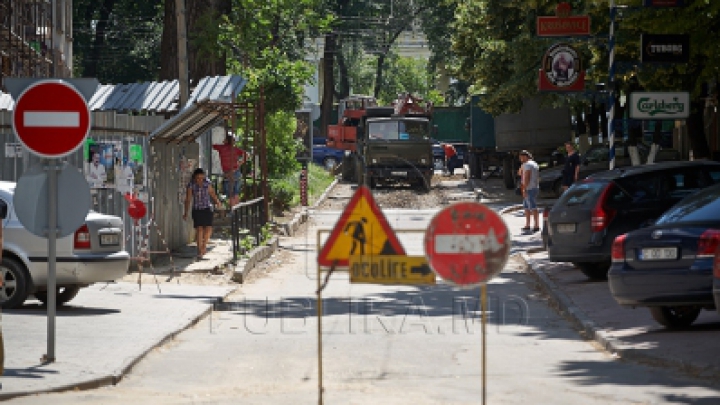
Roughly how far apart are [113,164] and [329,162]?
42.4m

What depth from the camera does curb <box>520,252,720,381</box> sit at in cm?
1126

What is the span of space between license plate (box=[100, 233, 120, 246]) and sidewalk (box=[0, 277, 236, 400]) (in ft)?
2.72

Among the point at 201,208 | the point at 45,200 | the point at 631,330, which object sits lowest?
the point at 631,330

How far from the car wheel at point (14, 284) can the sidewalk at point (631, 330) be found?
6449 millimetres

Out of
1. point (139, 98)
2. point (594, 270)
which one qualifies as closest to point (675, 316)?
point (594, 270)

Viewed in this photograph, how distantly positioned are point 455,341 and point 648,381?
3.09 meters

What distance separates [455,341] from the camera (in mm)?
13734

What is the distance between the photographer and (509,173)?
4703 cm

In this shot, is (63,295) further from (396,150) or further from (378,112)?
(378,112)

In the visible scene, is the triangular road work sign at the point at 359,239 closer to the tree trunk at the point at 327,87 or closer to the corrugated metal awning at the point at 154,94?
the corrugated metal awning at the point at 154,94

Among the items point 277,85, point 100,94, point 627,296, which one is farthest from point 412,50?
point 627,296

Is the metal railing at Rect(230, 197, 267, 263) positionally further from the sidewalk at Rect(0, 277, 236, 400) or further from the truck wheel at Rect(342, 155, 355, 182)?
the truck wheel at Rect(342, 155, 355, 182)

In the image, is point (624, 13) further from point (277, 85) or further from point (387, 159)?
point (387, 159)

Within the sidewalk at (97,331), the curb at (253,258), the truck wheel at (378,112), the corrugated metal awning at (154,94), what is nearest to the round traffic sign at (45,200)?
the sidewalk at (97,331)
